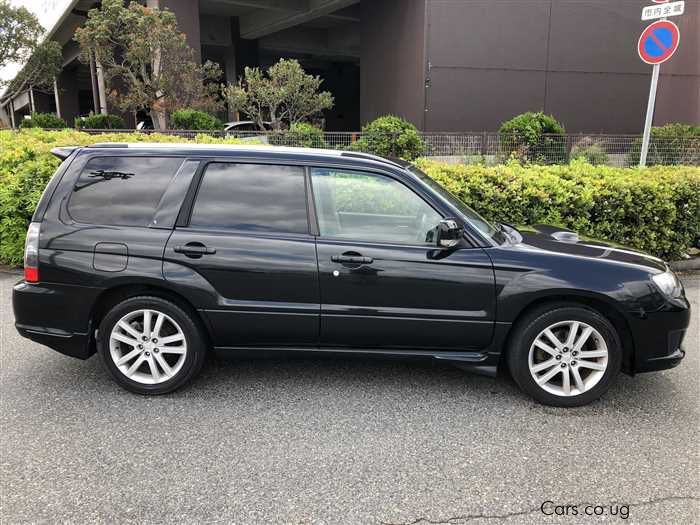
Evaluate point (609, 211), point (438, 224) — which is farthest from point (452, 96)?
point (438, 224)

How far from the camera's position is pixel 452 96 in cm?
1670

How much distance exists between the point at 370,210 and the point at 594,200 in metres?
3.95

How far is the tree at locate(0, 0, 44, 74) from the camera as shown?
1027 inches

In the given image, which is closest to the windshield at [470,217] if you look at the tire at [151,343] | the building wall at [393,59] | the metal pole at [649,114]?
the tire at [151,343]

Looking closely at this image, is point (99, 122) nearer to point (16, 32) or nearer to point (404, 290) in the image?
point (16, 32)

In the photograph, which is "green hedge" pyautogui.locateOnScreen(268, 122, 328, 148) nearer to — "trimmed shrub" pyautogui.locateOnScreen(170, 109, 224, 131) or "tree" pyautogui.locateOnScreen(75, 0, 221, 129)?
"trimmed shrub" pyautogui.locateOnScreen(170, 109, 224, 131)

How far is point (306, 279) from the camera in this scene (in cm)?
371

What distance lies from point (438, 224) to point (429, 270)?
12.7 inches

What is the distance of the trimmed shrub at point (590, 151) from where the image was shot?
446 inches

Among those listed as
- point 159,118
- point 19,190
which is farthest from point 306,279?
point 159,118

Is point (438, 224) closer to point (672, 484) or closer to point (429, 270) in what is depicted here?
point (429, 270)

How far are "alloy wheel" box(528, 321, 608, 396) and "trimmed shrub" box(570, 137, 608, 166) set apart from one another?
28.0 feet

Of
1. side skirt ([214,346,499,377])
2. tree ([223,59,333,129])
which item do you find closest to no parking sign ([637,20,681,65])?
side skirt ([214,346,499,377])

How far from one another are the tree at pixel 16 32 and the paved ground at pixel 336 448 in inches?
1094
